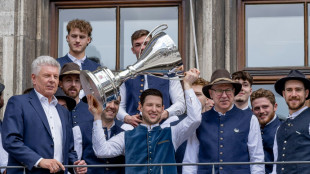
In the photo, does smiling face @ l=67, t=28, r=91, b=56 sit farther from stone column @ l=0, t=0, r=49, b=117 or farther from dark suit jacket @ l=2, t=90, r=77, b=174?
dark suit jacket @ l=2, t=90, r=77, b=174

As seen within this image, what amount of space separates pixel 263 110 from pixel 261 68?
Answer: 4.30 feet

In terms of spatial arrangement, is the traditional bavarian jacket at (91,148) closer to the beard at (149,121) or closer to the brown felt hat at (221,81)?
the beard at (149,121)

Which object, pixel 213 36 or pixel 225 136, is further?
pixel 213 36

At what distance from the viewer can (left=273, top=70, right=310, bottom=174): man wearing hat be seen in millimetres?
7100

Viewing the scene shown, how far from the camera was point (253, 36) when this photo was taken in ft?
30.7

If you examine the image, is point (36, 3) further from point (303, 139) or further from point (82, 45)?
point (303, 139)

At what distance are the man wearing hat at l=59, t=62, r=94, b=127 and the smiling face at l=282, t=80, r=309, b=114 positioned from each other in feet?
5.93

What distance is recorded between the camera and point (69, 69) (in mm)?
7863

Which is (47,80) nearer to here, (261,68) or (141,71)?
(141,71)

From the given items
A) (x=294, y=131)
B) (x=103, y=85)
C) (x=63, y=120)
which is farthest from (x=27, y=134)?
(x=294, y=131)

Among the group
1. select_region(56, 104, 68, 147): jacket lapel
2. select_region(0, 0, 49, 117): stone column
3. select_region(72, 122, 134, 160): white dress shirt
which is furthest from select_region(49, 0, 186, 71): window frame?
select_region(56, 104, 68, 147): jacket lapel

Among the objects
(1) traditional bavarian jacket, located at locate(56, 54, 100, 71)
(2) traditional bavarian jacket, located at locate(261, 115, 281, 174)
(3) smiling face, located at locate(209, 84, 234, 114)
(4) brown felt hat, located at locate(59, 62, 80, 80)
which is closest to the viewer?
(3) smiling face, located at locate(209, 84, 234, 114)

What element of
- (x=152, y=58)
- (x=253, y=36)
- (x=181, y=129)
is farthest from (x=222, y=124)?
(x=253, y=36)

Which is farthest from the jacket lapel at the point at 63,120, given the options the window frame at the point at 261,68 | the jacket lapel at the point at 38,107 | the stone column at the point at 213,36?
the window frame at the point at 261,68
